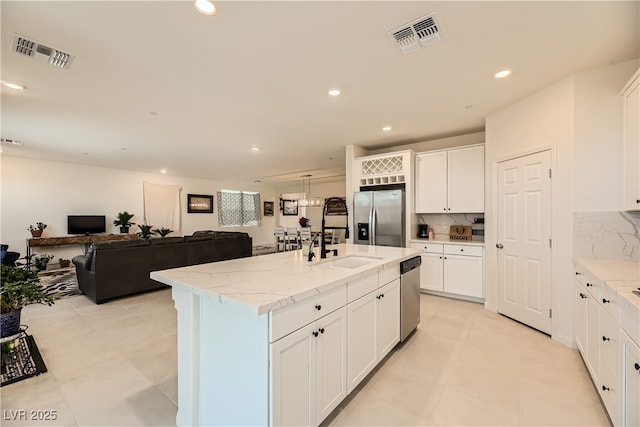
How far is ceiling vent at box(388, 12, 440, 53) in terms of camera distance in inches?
70.9

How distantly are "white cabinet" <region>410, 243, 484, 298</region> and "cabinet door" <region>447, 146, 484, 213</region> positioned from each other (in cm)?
63

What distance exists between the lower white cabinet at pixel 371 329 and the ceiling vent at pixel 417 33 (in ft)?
6.23

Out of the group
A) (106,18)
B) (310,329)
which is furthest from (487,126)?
(106,18)

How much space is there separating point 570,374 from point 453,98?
9.10 ft

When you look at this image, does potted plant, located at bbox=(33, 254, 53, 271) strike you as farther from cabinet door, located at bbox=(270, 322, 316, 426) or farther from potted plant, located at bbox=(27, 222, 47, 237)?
cabinet door, located at bbox=(270, 322, 316, 426)

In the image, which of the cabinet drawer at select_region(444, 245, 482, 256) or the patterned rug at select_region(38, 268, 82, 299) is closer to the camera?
the cabinet drawer at select_region(444, 245, 482, 256)

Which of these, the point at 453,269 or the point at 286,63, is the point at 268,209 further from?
the point at 286,63

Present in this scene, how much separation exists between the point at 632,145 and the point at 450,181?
6.93ft

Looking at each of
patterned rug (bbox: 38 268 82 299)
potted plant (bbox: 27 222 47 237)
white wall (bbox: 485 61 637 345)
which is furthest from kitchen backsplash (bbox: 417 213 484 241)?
potted plant (bbox: 27 222 47 237)

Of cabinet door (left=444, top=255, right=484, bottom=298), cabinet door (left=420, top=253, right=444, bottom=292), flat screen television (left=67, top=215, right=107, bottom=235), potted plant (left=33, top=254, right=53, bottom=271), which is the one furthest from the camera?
flat screen television (left=67, top=215, right=107, bottom=235)

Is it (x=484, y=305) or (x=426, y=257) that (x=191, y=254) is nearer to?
(x=426, y=257)

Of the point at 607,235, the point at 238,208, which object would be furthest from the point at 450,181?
→ the point at 238,208

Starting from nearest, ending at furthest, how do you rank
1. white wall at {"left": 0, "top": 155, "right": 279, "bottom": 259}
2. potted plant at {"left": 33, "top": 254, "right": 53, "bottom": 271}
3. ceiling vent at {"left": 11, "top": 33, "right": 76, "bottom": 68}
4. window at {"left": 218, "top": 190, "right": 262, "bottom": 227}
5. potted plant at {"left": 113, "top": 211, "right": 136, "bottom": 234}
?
1. ceiling vent at {"left": 11, "top": 33, "right": 76, "bottom": 68}
2. potted plant at {"left": 33, "top": 254, "right": 53, "bottom": 271}
3. white wall at {"left": 0, "top": 155, "right": 279, "bottom": 259}
4. potted plant at {"left": 113, "top": 211, "right": 136, "bottom": 234}
5. window at {"left": 218, "top": 190, "right": 262, "bottom": 227}

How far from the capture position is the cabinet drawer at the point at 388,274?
2201 millimetres
